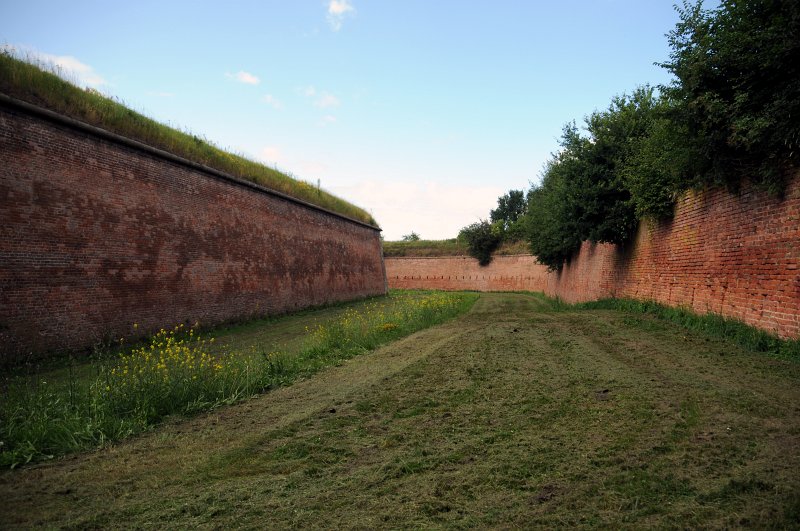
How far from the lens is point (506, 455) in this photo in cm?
350

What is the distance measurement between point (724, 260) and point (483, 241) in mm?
33805

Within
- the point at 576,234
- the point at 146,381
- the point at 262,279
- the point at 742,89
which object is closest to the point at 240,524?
the point at 146,381

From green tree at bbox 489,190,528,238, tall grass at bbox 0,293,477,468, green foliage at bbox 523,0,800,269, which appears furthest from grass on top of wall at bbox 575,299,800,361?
green tree at bbox 489,190,528,238

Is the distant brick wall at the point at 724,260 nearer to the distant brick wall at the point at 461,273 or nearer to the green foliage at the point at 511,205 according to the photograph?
the distant brick wall at the point at 461,273

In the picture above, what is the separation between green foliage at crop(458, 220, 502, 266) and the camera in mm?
41938

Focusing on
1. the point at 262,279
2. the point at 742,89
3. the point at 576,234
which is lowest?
the point at 262,279

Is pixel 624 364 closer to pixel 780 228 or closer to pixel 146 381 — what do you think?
pixel 780 228

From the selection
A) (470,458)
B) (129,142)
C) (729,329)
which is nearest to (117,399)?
(470,458)

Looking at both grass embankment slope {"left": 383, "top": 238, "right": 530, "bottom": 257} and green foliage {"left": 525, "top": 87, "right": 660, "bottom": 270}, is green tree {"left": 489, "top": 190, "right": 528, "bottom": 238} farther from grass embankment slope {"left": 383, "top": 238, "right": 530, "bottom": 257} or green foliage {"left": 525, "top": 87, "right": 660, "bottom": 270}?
green foliage {"left": 525, "top": 87, "right": 660, "bottom": 270}

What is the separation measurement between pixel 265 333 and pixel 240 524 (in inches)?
409

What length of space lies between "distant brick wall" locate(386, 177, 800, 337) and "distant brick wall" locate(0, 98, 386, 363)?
39.6 feet

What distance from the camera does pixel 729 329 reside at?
7617mm

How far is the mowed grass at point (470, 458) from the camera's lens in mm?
2773

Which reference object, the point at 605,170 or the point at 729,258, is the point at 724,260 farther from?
the point at 605,170
